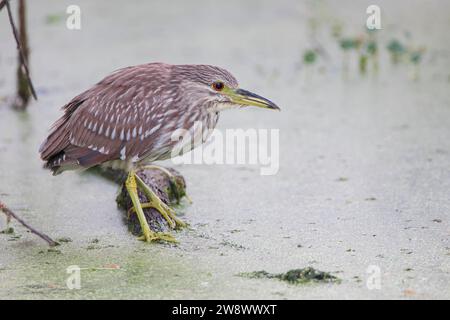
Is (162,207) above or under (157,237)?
above

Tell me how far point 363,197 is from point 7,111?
2.88 m

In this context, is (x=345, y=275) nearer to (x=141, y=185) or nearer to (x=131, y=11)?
(x=141, y=185)

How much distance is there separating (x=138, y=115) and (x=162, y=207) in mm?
480

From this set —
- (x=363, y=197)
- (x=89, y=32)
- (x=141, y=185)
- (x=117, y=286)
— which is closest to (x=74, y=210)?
(x=141, y=185)

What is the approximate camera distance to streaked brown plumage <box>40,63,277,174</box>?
13.2ft

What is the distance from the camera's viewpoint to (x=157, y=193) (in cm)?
438

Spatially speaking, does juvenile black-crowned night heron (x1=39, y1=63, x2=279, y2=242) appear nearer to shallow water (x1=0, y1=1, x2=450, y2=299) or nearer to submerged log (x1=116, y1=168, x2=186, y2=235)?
submerged log (x1=116, y1=168, x2=186, y2=235)

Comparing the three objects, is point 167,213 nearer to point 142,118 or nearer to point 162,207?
point 162,207

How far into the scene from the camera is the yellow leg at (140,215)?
3.96m

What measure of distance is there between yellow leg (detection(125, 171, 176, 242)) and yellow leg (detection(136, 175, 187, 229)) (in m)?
0.09

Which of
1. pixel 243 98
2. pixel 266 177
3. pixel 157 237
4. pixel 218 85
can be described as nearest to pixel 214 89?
pixel 218 85

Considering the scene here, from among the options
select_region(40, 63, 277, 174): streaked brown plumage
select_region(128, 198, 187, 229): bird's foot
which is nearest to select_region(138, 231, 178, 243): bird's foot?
select_region(128, 198, 187, 229): bird's foot

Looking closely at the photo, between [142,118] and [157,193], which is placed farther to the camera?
Result: [157,193]

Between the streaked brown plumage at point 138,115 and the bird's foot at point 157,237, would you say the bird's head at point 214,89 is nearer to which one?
the streaked brown plumage at point 138,115
